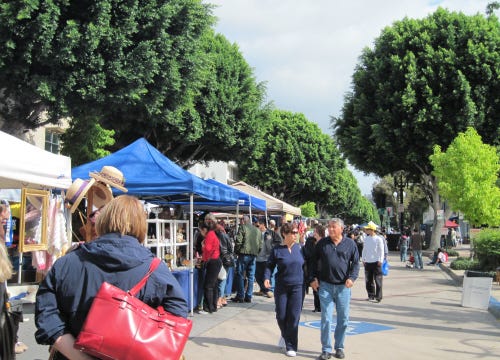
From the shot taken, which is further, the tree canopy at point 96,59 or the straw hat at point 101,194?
the tree canopy at point 96,59

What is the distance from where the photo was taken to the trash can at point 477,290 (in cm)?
1123

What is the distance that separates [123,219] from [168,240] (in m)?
7.18

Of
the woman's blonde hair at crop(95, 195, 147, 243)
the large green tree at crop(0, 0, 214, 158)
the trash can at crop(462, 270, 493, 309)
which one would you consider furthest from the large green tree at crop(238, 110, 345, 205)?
the woman's blonde hair at crop(95, 195, 147, 243)

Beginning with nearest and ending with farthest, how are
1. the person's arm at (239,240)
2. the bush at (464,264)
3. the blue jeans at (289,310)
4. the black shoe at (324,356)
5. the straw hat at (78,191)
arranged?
the straw hat at (78,191) → the black shoe at (324,356) → the blue jeans at (289,310) → the person's arm at (239,240) → the bush at (464,264)

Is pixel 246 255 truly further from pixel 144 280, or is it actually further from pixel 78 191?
pixel 144 280

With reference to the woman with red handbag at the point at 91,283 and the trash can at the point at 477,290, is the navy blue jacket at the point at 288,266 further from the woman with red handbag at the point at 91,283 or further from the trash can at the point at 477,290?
the trash can at the point at 477,290

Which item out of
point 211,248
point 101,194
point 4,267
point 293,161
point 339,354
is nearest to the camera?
point 4,267

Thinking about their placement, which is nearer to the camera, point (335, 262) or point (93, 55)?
point (335, 262)

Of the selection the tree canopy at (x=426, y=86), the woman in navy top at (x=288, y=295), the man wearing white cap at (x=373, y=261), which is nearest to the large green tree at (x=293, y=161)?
the tree canopy at (x=426, y=86)

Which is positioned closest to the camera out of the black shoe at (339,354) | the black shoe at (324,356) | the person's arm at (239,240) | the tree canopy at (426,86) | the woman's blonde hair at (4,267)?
the woman's blonde hair at (4,267)

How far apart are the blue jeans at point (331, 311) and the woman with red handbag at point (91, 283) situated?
4.44 meters

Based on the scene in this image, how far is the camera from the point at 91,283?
8.05 ft

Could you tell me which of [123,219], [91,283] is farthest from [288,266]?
[91,283]

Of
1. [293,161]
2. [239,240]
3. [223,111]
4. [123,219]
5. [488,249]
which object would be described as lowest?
[488,249]
